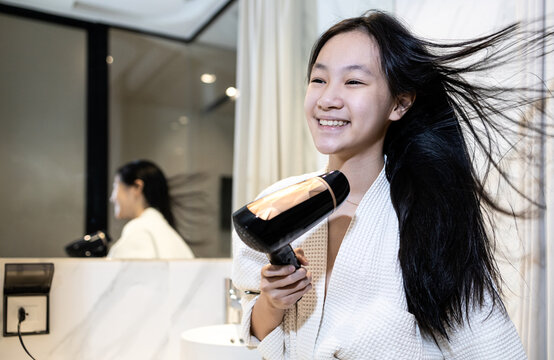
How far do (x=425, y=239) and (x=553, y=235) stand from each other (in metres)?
0.27

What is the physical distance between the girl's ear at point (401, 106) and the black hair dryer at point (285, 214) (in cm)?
22

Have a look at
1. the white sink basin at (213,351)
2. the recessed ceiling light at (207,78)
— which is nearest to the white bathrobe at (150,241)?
the white sink basin at (213,351)

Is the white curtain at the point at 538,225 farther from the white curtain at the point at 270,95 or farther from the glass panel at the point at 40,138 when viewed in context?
the glass panel at the point at 40,138

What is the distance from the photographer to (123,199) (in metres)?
1.28

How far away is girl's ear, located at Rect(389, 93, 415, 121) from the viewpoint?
93 centimetres

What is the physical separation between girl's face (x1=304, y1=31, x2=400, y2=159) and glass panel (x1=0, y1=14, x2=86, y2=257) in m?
0.64

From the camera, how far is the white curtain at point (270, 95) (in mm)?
1459

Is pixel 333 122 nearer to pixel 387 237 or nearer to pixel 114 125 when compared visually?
pixel 387 237

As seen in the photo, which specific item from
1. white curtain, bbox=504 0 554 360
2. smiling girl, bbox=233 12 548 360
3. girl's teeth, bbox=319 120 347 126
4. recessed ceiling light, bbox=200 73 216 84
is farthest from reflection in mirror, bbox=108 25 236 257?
white curtain, bbox=504 0 554 360

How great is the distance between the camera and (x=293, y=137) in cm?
155

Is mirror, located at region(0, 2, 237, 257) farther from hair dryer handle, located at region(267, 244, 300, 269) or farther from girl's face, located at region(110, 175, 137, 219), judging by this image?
hair dryer handle, located at region(267, 244, 300, 269)

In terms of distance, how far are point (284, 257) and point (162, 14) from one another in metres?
0.85

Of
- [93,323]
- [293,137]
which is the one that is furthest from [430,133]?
[93,323]

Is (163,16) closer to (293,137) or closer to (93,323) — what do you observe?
(293,137)
